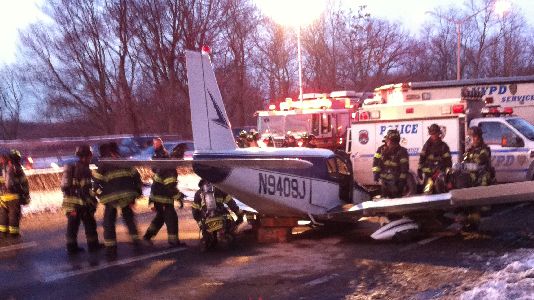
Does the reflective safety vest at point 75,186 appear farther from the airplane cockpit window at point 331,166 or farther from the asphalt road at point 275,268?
the airplane cockpit window at point 331,166

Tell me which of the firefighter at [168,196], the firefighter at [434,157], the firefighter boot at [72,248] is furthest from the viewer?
the firefighter at [434,157]

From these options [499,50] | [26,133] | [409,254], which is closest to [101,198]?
[409,254]

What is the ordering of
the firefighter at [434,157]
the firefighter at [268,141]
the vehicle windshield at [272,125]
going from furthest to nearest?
1. the vehicle windshield at [272,125]
2. the firefighter at [268,141]
3. the firefighter at [434,157]

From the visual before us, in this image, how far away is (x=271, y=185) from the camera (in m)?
8.87

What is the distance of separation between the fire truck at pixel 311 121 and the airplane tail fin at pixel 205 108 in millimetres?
11764

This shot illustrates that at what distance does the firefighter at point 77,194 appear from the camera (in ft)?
30.3

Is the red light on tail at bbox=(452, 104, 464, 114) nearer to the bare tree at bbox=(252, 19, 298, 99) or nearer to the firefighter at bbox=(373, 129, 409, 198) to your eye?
the firefighter at bbox=(373, 129, 409, 198)

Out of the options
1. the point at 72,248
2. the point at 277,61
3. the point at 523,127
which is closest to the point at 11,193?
the point at 72,248

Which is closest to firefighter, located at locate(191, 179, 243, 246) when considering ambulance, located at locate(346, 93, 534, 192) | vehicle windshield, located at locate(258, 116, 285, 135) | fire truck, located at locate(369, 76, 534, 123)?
ambulance, located at locate(346, 93, 534, 192)

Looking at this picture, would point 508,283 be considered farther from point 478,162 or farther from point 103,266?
point 103,266

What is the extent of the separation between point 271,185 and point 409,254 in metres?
2.23

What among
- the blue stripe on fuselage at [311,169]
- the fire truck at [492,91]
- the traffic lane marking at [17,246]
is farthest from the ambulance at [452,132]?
the traffic lane marking at [17,246]

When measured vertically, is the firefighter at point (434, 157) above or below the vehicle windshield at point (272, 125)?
below

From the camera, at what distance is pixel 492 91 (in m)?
20.9
